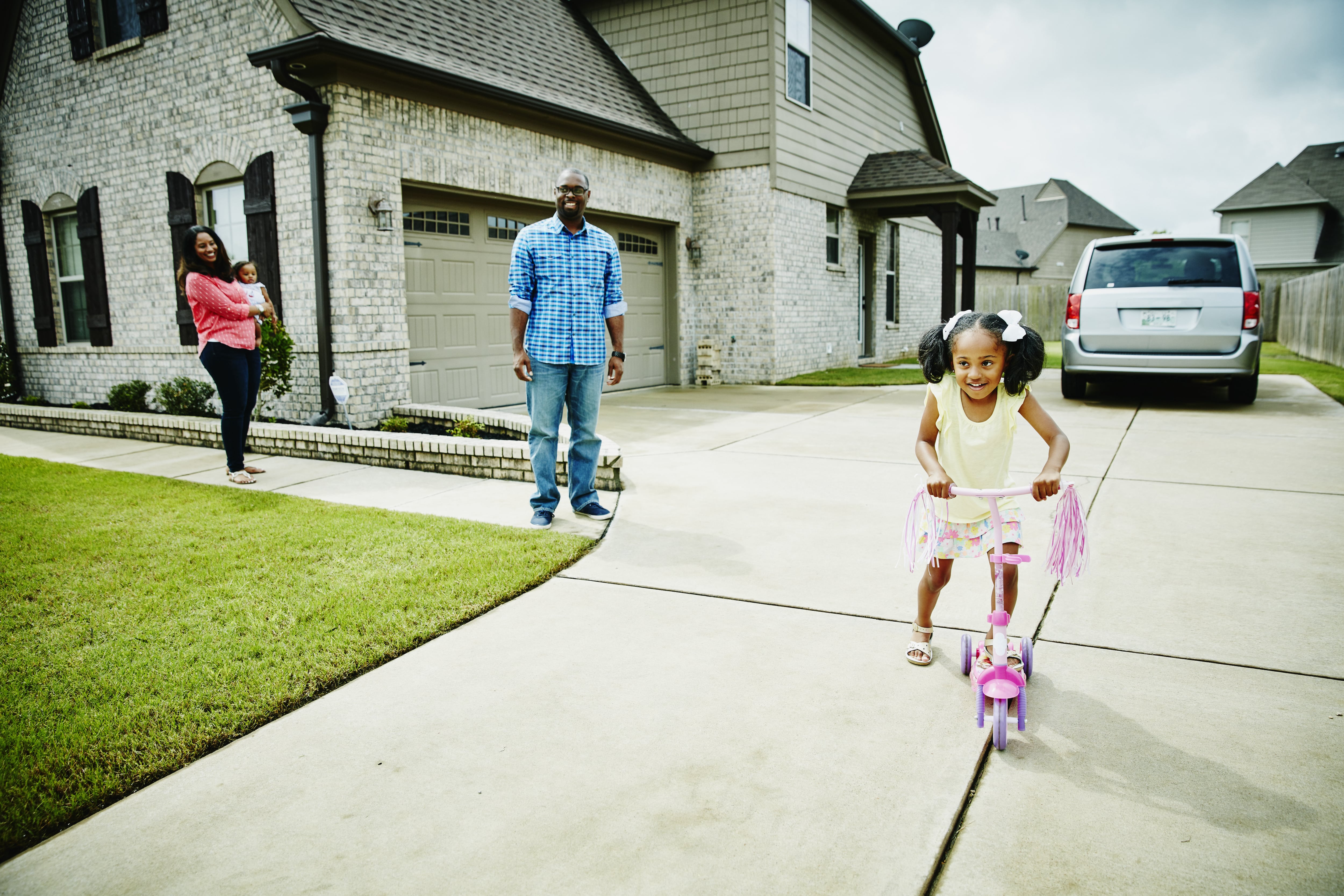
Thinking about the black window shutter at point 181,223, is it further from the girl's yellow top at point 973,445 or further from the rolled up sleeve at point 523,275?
the girl's yellow top at point 973,445

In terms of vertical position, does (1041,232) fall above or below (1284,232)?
above

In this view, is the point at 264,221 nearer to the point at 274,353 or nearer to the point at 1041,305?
the point at 274,353

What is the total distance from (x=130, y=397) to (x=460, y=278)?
403 cm

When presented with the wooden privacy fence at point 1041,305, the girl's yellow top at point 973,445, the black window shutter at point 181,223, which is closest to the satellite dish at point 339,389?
the black window shutter at point 181,223

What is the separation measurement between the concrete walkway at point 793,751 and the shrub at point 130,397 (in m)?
7.99

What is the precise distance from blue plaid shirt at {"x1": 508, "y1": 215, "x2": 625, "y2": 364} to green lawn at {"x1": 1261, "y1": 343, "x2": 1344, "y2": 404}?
28.3 ft

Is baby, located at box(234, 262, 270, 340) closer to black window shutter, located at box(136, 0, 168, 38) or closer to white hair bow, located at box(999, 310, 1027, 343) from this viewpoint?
black window shutter, located at box(136, 0, 168, 38)

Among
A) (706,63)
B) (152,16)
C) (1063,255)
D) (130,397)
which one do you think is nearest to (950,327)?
(130,397)

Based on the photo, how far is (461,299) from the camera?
9539mm

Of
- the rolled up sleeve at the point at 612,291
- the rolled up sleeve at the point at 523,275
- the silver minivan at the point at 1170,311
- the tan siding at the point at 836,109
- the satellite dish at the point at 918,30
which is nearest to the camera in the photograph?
the rolled up sleeve at the point at 523,275

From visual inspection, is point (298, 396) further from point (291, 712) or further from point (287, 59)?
point (291, 712)

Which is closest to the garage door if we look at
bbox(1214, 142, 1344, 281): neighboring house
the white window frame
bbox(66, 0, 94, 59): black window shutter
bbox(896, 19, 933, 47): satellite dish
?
bbox(66, 0, 94, 59): black window shutter

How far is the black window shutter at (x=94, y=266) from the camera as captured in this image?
10.2 m

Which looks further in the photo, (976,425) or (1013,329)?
(976,425)
